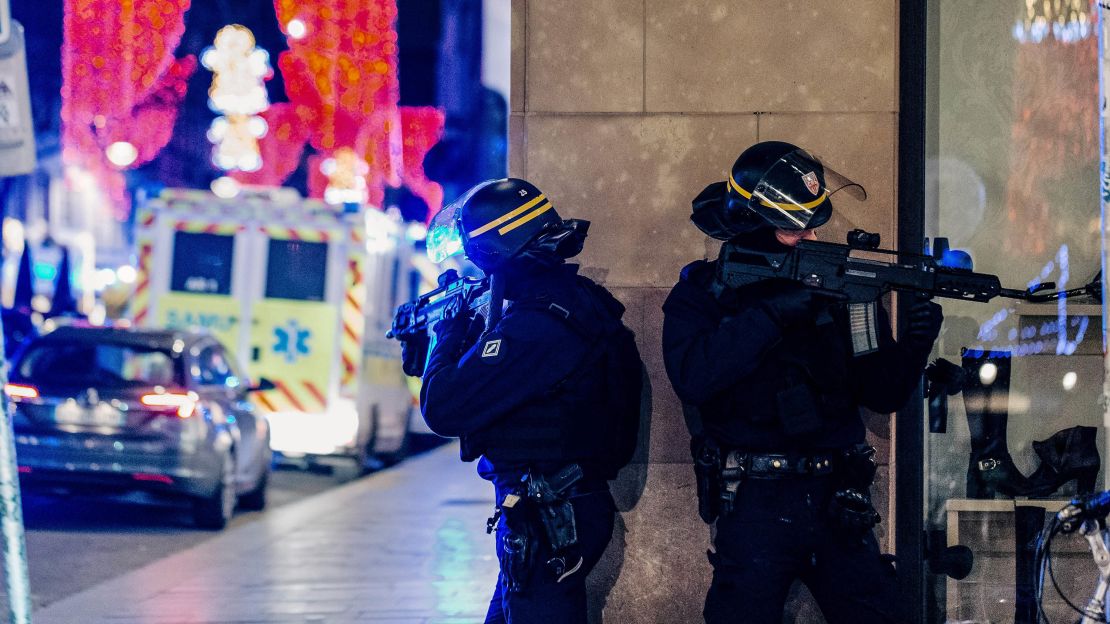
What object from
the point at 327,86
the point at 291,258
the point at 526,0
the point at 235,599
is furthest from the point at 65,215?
the point at 526,0

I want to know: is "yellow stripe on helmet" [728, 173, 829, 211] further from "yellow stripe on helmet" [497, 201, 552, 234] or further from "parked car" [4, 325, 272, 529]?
"parked car" [4, 325, 272, 529]

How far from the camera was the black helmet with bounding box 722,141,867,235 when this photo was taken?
4.03 metres

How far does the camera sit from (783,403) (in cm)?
388

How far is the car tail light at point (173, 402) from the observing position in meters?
10.1

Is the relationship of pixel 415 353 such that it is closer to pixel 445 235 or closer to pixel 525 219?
pixel 445 235

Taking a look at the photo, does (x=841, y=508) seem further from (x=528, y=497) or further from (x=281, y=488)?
(x=281, y=488)

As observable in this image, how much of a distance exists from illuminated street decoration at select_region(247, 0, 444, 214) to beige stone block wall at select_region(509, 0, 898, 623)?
14.3 meters

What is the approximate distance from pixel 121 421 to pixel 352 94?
12445 millimetres

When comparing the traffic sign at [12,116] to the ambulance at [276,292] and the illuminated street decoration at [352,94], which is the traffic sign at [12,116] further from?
the illuminated street decoration at [352,94]

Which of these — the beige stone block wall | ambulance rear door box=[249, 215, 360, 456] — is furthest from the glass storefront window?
ambulance rear door box=[249, 215, 360, 456]

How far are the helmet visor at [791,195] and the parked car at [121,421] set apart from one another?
703 centimetres

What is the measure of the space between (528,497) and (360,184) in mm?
25368

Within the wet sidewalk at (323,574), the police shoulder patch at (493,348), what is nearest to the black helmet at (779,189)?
the police shoulder patch at (493,348)

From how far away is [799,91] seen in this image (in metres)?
5.18
